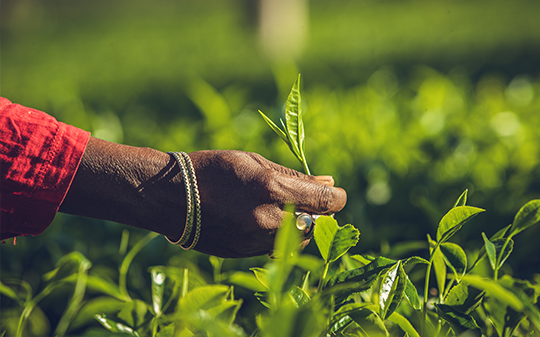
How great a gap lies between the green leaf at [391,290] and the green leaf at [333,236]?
11 cm

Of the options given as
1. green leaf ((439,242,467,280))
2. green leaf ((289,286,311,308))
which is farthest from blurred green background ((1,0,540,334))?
green leaf ((289,286,311,308))

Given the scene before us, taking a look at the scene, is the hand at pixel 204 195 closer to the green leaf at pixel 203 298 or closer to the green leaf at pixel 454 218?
the green leaf at pixel 203 298

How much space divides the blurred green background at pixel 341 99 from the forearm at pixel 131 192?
14.4 inches

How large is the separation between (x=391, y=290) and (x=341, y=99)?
2231 mm

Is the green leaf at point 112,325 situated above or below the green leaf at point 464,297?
below

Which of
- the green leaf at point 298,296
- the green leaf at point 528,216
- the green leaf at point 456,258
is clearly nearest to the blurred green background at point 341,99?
the green leaf at point 456,258

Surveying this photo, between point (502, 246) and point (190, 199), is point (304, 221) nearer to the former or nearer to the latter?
point (190, 199)

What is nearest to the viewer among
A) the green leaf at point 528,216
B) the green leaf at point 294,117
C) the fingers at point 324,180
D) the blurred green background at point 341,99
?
the green leaf at point 528,216

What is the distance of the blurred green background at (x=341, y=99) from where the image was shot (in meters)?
1.70

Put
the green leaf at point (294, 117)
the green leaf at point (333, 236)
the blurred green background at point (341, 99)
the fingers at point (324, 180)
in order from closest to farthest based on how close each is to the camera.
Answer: the green leaf at point (333, 236) → the green leaf at point (294, 117) → the fingers at point (324, 180) → the blurred green background at point (341, 99)

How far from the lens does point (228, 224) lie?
1.15m

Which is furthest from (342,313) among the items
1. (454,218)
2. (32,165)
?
(32,165)

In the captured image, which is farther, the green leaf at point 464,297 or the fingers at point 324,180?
the fingers at point 324,180

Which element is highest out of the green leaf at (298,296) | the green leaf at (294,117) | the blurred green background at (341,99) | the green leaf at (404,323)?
the green leaf at (294,117)
